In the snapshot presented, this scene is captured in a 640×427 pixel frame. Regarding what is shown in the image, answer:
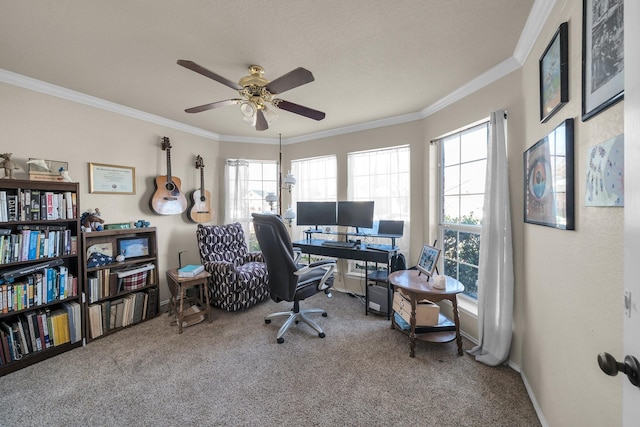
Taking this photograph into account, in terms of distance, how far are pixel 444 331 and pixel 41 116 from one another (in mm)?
4121

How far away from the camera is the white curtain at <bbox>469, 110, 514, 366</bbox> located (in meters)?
1.85

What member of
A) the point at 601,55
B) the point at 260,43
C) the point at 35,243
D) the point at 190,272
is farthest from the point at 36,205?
the point at 601,55

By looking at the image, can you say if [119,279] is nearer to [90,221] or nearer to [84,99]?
[90,221]

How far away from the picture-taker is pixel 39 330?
2.00 meters

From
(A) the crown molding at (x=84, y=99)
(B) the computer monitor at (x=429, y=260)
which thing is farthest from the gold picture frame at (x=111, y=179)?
(B) the computer monitor at (x=429, y=260)

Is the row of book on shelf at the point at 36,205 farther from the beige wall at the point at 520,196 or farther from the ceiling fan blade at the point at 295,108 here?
the ceiling fan blade at the point at 295,108

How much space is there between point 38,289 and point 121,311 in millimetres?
687

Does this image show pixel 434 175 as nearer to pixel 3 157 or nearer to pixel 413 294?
pixel 413 294

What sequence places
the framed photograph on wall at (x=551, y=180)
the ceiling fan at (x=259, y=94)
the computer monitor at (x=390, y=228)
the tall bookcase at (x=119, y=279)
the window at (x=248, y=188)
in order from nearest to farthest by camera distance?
1. the framed photograph on wall at (x=551, y=180)
2. the ceiling fan at (x=259, y=94)
3. the tall bookcase at (x=119, y=279)
4. the computer monitor at (x=390, y=228)
5. the window at (x=248, y=188)

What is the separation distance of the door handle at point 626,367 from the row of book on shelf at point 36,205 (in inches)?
130

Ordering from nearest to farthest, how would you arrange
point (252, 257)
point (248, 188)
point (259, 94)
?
point (259, 94) < point (252, 257) < point (248, 188)

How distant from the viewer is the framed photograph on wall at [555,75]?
1167 mm

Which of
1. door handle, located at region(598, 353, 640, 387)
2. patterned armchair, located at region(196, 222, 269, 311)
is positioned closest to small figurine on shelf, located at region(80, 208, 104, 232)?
patterned armchair, located at region(196, 222, 269, 311)

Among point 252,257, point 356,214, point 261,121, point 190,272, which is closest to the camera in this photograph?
point 261,121
